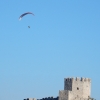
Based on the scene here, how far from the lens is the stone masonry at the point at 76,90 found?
84.9 m

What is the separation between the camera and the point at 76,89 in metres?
85.8

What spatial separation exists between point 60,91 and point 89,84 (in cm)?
495

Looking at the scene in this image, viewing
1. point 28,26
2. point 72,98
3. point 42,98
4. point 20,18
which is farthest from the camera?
point 42,98

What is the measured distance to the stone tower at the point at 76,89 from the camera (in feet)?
278

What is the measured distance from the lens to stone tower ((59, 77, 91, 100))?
8488 centimetres

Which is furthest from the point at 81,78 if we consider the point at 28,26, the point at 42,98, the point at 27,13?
the point at 28,26

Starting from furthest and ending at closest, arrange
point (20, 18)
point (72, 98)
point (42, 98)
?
point (42, 98) → point (72, 98) → point (20, 18)

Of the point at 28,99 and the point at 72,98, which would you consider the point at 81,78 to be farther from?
the point at 28,99

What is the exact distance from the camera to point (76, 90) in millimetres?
85750

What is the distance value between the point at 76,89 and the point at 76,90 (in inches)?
6.0

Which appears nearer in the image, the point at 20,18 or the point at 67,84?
the point at 20,18

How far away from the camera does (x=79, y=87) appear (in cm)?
8600

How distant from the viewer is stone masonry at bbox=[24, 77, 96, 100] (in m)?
84.9

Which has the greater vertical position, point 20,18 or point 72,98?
point 20,18
